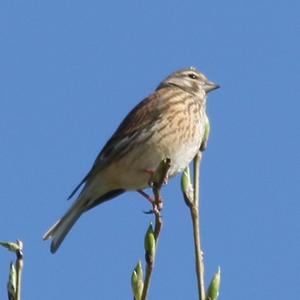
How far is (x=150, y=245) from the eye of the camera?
2.41 metres

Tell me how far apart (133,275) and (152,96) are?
4514 mm

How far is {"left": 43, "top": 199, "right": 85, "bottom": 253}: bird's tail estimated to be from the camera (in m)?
5.29

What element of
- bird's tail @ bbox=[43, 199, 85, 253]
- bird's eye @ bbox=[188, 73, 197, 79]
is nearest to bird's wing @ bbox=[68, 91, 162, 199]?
bird's tail @ bbox=[43, 199, 85, 253]

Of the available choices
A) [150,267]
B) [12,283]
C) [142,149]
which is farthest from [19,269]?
[142,149]

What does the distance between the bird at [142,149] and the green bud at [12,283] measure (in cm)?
348

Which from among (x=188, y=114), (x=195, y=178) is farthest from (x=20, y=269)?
(x=188, y=114)

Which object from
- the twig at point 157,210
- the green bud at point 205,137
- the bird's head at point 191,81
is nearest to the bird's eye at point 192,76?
the bird's head at point 191,81

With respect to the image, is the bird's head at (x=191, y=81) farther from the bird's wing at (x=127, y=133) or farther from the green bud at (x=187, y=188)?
the green bud at (x=187, y=188)

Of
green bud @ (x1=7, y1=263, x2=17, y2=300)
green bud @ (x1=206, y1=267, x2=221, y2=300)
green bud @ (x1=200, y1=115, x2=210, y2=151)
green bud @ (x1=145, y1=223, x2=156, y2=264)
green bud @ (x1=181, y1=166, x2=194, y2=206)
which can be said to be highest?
green bud @ (x1=200, y1=115, x2=210, y2=151)

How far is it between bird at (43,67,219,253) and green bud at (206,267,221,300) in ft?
11.3

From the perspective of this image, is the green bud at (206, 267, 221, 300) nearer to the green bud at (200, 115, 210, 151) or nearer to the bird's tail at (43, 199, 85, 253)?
the green bud at (200, 115, 210, 151)

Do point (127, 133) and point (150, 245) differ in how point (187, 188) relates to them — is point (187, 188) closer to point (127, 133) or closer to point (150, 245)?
point (150, 245)

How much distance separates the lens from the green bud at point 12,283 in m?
2.19

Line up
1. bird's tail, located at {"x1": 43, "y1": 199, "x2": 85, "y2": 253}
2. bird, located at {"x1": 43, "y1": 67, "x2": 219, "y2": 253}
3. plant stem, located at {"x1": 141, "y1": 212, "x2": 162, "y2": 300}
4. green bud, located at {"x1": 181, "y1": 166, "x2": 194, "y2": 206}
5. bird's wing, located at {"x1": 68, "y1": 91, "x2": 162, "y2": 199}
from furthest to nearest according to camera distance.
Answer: bird's wing, located at {"x1": 68, "y1": 91, "x2": 162, "y2": 199} → bird, located at {"x1": 43, "y1": 67, "x2": 219, "y2": 253} → bird's tail, located at {"x1": 43, "y1": 199, "x2": 85, "y2": 253} → green bud, located at {"x1": 181, "y1": 166, "x2": 194, "y2": 206} → plant stem, located at {"x1": 141, "y1": 212, "x2": 162, "y2": 300}
